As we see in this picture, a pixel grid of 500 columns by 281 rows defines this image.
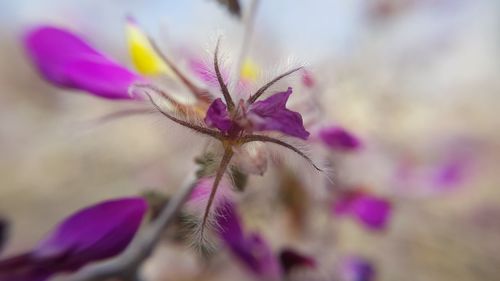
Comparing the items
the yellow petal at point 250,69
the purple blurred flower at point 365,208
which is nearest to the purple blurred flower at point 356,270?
the purple blurred flower at point 365,208

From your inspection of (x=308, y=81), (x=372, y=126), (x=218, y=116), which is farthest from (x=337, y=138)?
(x=372, y=126)

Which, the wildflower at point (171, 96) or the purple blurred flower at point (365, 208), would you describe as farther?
the purple blurred flower at point (365, 208)

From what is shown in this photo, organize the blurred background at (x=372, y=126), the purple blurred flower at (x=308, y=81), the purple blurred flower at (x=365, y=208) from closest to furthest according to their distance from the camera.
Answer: the purple blurred flower at (x=308, y=81) → the purple blurred flower at (x=365, y=208) → the blurred background at (x=372, y=126)

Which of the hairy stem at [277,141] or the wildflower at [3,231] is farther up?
the hairy stem at [277,141]

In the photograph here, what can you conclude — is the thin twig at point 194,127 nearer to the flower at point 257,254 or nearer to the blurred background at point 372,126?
the flower at point 257,254

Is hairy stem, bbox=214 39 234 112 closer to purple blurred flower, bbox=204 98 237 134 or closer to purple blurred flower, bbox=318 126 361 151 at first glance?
purple blurred flower, bbox=204 98 237 134

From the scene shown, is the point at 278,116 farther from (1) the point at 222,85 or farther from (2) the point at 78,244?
(2) the point at 78,244

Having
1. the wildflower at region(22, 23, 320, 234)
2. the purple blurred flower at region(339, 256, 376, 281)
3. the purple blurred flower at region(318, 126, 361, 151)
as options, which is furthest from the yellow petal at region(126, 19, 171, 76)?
the purple blurred flower at region(339, 256, 376, 281)
